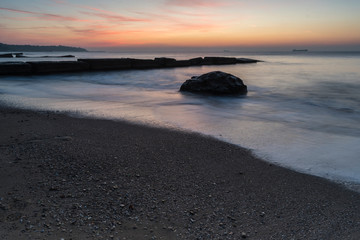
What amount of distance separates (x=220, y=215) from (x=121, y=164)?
138 cm

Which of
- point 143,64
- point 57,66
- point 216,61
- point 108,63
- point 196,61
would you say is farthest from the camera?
point 216,61

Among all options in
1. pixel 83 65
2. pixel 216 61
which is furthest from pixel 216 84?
pixel 216 61

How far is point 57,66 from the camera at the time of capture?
17766 mm

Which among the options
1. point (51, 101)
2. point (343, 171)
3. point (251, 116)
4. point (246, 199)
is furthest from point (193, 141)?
point (51, 101)

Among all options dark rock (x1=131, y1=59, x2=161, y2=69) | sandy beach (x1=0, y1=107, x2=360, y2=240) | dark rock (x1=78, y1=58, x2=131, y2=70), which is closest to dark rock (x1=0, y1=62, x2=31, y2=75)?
dark rock (x1=78, y1=58, x2=131, y2=70)

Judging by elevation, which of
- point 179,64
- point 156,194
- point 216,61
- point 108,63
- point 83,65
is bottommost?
point 156,194

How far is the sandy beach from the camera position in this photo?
2121 mm

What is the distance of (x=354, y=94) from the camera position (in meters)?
11.1

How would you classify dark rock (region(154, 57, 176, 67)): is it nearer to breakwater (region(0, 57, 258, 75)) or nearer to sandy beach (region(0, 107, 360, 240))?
breakwater (region(0, 57, 258, 75))

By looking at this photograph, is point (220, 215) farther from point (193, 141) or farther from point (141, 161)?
point (193, 141)

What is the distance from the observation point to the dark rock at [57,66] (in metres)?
16.7

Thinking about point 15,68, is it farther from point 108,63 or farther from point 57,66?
point 108,63

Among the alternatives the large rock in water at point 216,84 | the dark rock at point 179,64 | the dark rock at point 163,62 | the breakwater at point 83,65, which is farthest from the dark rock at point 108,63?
the large rock in water at point 216,84

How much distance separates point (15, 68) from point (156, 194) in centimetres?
1626
